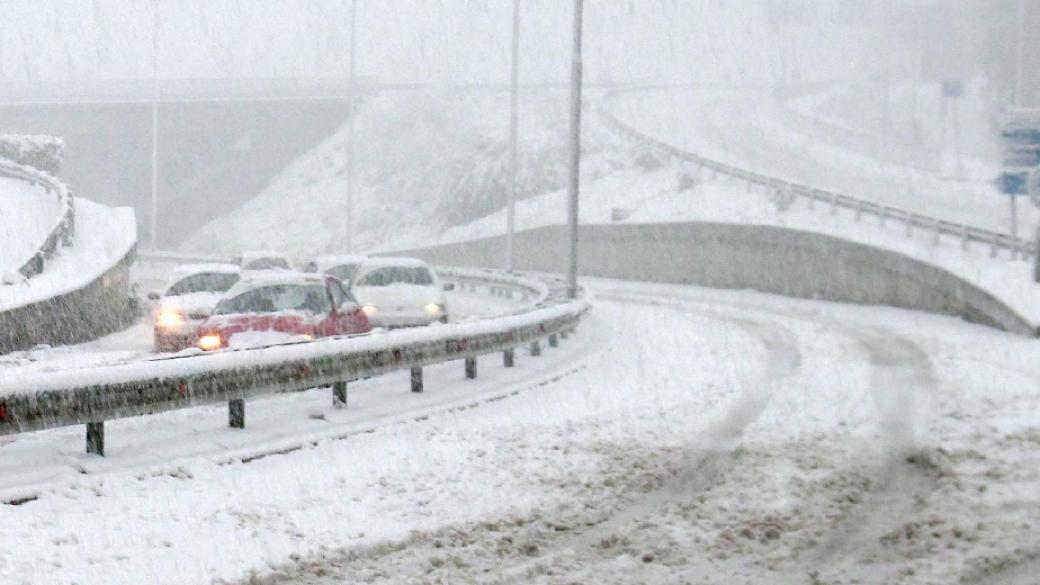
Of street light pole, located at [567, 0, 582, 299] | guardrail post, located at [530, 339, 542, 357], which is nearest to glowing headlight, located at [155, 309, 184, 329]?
guardrail post, located at [530, 339, 542, 357]

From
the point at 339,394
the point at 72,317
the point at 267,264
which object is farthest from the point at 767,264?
the point at 339,394

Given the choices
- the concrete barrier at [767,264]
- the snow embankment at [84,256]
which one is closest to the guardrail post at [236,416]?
the snow embankment at [84,256]

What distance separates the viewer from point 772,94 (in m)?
103

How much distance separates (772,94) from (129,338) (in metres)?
80.6

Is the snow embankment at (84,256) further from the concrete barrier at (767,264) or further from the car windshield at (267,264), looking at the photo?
the concrete barrier at (767,264)

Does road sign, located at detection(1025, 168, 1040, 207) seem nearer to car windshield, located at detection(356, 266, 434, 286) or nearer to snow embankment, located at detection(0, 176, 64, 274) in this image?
car windshield, located at detection(356, 266, 434, 286)

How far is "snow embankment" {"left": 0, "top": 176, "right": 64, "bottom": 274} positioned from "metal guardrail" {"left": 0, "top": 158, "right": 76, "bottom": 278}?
0.18 metres

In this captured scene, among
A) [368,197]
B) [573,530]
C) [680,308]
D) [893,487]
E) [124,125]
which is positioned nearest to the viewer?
[573,530]

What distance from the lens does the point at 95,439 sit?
10.4 meters

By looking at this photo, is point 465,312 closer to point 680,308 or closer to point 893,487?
point 680,308

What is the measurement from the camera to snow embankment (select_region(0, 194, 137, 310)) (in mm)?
25891

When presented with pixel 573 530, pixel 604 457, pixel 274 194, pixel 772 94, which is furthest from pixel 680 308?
pixel 772 94

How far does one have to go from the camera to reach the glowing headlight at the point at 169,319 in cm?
2127

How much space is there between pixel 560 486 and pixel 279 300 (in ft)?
25.6
